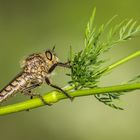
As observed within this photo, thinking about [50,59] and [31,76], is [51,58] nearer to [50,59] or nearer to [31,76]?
[50,59]

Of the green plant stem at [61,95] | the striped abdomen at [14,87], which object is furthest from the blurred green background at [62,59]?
the green plant stem at [61,95]

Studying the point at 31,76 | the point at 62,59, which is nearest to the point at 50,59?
the point at 31,76

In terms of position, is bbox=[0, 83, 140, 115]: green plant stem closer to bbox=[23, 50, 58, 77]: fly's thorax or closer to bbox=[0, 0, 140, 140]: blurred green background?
bbox=[23, 50, 58, 77]: fly's thorax

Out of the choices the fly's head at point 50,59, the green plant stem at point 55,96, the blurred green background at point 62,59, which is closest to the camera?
the green plant stem at point 55,96

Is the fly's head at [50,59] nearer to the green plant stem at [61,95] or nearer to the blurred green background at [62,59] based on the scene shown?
the green plant stem at [61,95]

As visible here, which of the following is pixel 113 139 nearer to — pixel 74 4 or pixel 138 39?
pixel 138 39

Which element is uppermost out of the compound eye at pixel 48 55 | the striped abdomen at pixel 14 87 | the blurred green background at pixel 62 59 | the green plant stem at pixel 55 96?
the blurred green background at pixel 62 59

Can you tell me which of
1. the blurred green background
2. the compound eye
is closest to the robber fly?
the compound eye
